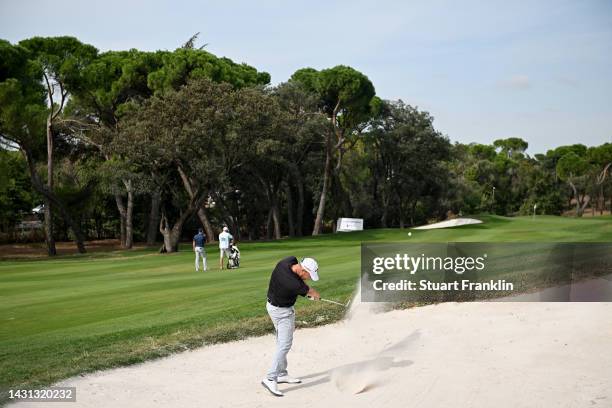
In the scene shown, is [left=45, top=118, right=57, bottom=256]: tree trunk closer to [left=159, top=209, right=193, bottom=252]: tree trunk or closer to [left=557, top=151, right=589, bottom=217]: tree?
[left=159, top=209, right=193, bottom=252]: tree trunk

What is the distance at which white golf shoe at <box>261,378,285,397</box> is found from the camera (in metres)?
10.4

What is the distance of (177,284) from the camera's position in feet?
72.8

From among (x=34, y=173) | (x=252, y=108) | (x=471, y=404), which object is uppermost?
(x=252, y=108)

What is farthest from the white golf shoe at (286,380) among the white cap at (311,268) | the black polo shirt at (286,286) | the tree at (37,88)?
the tree at (37,88)

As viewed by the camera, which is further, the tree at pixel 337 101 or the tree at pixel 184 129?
the tree at pixel 337 101

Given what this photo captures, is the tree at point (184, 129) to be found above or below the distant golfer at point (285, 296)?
above

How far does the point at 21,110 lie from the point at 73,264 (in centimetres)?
1376

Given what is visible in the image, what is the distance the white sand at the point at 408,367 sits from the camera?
33.1 feet

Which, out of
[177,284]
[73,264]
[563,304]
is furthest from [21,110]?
[563,304]

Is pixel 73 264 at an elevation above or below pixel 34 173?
below

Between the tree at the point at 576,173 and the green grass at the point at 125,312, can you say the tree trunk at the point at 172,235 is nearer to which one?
the green grass at the point at 125,312

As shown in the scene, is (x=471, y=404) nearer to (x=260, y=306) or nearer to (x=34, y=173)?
(x=260, y=306)

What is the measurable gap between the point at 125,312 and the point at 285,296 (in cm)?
726

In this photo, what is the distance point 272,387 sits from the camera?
10.5 meters
